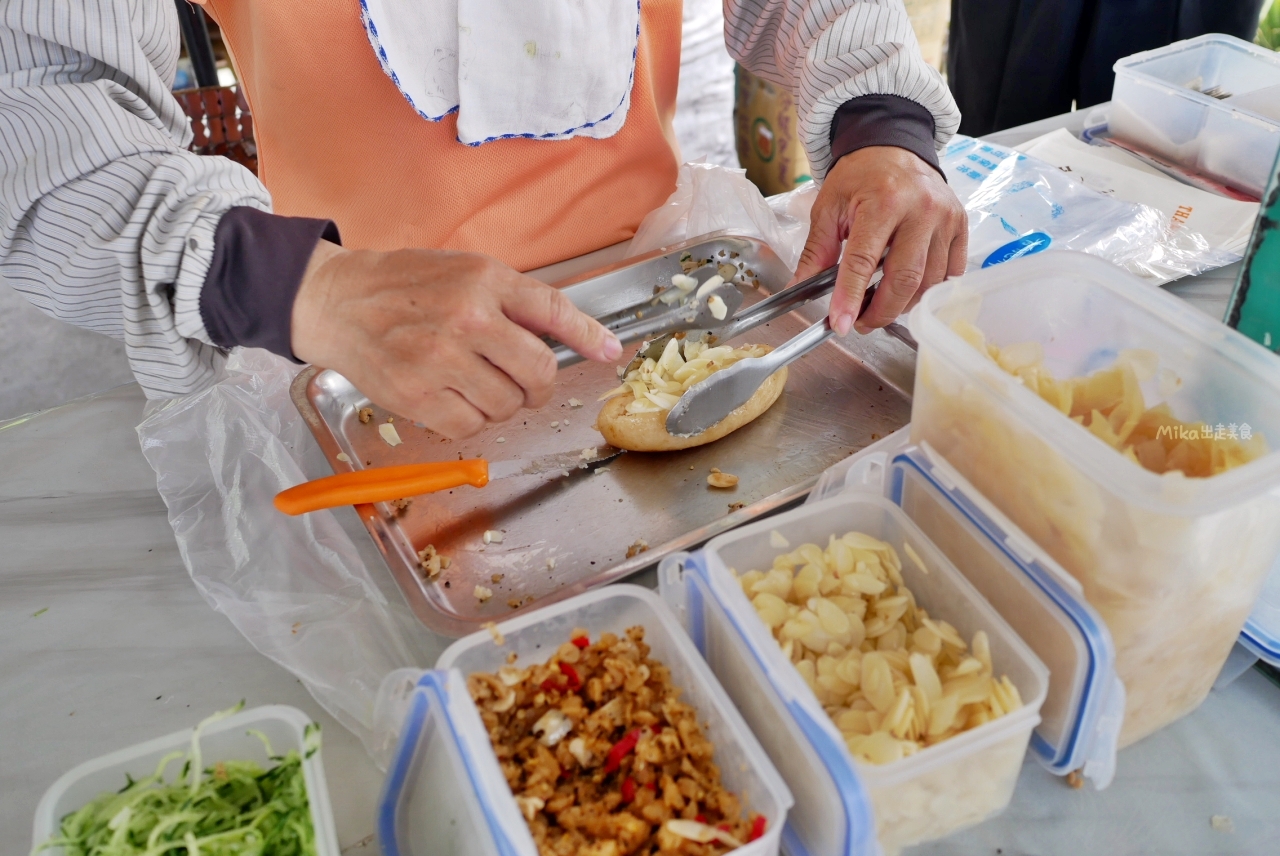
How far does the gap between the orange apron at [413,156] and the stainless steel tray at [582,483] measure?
281 mm

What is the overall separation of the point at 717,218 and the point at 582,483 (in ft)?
2.02

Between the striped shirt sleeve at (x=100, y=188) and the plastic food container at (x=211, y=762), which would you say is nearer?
the plastic food container at (x=211, y=762)

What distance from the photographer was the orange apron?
A: 3.83ft

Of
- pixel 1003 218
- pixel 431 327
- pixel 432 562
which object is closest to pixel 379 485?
pixel 432 562

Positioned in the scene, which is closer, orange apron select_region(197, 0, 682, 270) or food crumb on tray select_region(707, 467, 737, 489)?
food crumb on tray select_region(707, 467, 737, 489)

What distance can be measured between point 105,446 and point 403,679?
2.41 feet

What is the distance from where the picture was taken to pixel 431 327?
0.87m

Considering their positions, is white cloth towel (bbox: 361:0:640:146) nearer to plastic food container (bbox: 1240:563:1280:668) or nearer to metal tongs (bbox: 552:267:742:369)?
metal tongs (bbox: 552:267:742:369)

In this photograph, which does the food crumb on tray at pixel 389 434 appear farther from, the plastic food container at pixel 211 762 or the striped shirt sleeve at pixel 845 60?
the striped shirt sleeve at pixel 845 60

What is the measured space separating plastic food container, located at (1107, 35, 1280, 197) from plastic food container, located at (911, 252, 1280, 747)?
0.95m

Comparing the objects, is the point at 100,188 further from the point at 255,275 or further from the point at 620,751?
the point at 620,751

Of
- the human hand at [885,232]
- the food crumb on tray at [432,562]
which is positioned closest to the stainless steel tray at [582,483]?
the food crumb on tray at [432,562]

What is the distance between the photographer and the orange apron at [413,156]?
117 centimetres

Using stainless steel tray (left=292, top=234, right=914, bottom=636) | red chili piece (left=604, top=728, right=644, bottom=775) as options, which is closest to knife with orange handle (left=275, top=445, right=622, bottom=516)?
stainless steel tray (left=292, top=234, right=914, bottom=636)
